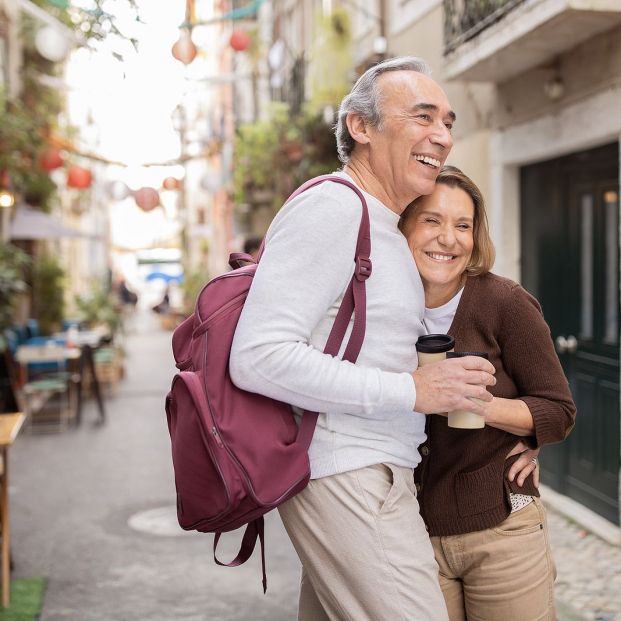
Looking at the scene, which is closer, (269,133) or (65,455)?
(65,455)

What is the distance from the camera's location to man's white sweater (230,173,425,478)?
200 cm

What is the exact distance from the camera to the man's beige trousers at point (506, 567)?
237cm

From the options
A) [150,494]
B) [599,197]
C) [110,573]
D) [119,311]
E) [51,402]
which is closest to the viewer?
[110,573]

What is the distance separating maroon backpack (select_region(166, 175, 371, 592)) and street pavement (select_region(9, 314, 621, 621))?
10.3 ft

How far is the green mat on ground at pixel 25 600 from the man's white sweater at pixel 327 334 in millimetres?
3577

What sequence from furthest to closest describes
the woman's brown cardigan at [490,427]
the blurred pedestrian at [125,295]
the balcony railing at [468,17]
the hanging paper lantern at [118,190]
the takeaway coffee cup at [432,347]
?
the blurred pedestrian at [125,295] → the hanging paper lantern at [118,190] → the balcony railing at [468,17] → the woman's brown cardigan at [490,427] → the takeaway coffee cup at [432,347]

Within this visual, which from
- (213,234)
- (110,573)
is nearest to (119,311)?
(110,573)

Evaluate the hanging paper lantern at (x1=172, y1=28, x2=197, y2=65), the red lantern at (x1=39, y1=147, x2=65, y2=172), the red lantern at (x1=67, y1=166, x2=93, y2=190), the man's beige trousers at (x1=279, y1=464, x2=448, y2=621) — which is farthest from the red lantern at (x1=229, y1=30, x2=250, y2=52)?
the man's beige trousers at (x1=279, y1=464, x2=448, y2=621)

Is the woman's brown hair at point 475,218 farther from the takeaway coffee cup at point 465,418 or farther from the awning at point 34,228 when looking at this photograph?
the awning at point 34,228

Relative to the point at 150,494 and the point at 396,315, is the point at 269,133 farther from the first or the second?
the point at 396,315

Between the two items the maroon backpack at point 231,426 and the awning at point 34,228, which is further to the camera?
the awning at point 34,228

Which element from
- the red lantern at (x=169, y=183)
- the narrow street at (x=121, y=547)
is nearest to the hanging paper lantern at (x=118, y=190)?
the red lantern at (x=169, y=183)

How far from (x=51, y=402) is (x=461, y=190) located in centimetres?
1226

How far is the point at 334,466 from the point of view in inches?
82.7
